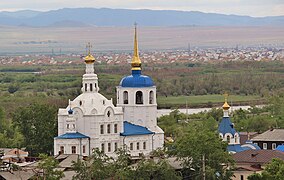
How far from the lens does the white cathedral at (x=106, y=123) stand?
148 feet

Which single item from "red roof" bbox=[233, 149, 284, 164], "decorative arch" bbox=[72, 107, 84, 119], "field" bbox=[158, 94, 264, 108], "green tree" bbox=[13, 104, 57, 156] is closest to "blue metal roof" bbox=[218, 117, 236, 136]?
"red roof" bbox=[233, 149, 284, 164]

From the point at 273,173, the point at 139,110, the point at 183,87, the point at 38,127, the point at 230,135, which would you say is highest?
the point at 139,110

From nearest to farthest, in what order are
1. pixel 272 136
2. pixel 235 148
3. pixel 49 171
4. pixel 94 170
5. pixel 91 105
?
pixel 49 171, pixel 94 170, pixel 91 105, pixel 235 148, pixel 272 136

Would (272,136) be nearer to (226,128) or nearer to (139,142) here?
(226,128)

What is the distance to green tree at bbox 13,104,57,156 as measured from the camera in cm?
5075

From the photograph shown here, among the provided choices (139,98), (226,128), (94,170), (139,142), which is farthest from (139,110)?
(94,170)

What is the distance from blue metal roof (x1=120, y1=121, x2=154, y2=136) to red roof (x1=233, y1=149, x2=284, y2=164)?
4.12 metres

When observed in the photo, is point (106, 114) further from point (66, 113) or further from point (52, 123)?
point (52, 123)

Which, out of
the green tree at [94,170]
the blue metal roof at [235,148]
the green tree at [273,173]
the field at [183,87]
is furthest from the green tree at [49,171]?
the field at [183,87]

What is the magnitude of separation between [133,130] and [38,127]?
22.6 ft

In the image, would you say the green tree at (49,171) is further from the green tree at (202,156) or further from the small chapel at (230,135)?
the small chapel at (230,135)

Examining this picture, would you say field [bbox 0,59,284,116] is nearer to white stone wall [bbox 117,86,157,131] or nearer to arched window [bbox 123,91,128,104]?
arched window [bbox 123,91,128,104]

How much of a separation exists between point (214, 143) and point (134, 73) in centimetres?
910

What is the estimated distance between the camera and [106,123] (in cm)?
4544
